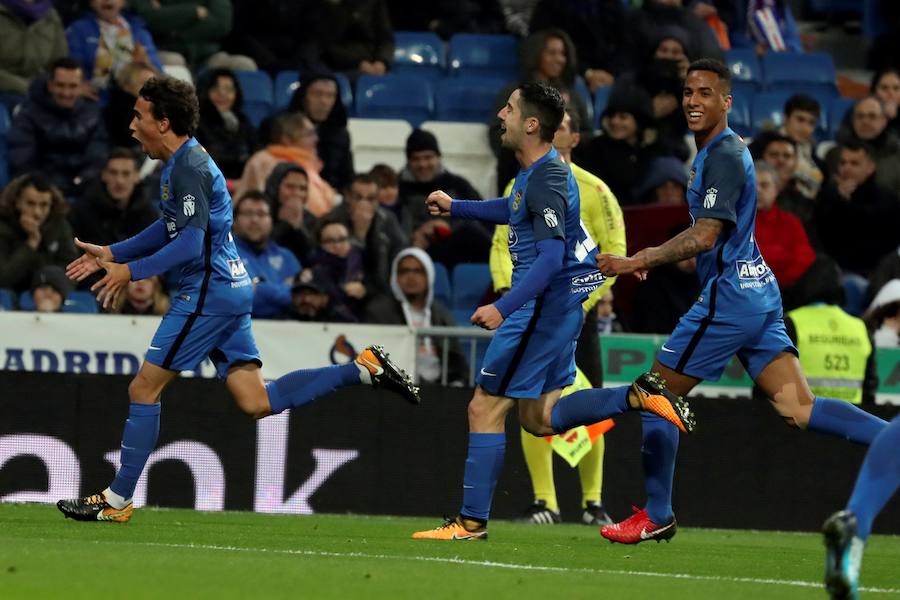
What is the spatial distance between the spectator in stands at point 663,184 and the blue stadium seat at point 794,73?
147 inches

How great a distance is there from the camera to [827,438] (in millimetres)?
11484

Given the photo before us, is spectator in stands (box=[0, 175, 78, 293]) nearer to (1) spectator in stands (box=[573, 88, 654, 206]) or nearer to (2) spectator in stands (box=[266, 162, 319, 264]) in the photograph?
(2) spectator in stands (box=[266, 162, 319, 264])

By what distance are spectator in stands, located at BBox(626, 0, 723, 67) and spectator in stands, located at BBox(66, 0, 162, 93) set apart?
14.7 feet

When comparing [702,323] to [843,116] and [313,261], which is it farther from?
[843,116]

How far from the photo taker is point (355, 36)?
1667cm

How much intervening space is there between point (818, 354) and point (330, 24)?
6.61 m

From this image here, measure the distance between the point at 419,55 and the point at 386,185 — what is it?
3292 millimetres

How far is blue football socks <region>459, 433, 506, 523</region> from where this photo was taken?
8305 mm

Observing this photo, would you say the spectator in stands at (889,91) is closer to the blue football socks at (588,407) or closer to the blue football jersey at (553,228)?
the blue football jersey at (553,228)

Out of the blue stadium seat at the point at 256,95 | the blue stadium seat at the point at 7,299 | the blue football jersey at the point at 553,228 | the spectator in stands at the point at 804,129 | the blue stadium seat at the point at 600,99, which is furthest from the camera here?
the blue stadium seat at the point at 600,99

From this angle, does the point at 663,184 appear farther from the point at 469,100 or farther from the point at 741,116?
the point at 741,116

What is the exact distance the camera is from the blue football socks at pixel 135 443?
28.3 ft

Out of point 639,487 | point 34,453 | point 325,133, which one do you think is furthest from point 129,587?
point 325,133

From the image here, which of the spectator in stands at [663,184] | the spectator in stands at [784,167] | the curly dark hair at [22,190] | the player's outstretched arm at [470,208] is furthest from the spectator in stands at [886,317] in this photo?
the curly dark hair at [22,190]
